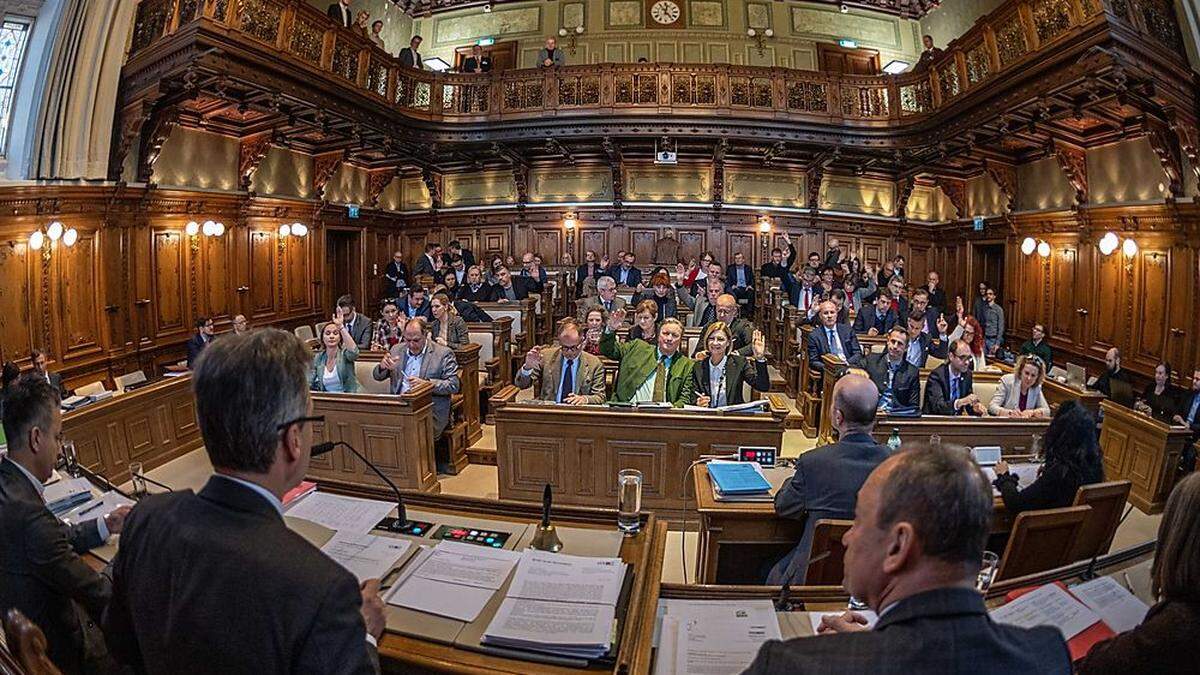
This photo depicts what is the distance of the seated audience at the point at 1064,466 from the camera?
308 centimetres

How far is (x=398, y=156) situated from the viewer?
1395 cm

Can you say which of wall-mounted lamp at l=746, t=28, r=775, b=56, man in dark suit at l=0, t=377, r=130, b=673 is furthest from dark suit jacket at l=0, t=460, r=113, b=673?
wall-mounted lamp at l=746, t=28, r=775, b=56

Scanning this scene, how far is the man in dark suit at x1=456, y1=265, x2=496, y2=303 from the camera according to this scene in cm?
1052

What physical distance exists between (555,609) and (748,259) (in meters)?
14.2

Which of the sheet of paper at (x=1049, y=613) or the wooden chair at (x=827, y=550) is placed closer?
the sheet of paper at (x=1049, y=613)

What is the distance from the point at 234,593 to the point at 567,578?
936 mm

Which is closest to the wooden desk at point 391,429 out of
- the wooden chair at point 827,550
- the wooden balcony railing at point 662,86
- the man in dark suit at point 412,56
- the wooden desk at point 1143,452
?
the wooden chair at point 827,550

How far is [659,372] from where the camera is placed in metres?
5.88

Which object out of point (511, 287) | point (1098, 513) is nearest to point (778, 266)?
point (511, 287)

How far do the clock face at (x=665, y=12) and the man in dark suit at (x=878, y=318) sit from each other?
9.76 metres

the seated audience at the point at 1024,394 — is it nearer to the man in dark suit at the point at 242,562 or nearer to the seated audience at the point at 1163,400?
the seated audience at the point at 1163,400

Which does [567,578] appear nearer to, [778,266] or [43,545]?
[43,545]

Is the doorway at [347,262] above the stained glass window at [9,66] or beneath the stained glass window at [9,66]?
beneath

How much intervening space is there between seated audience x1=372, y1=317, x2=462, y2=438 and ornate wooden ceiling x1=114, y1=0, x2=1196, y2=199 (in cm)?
492
